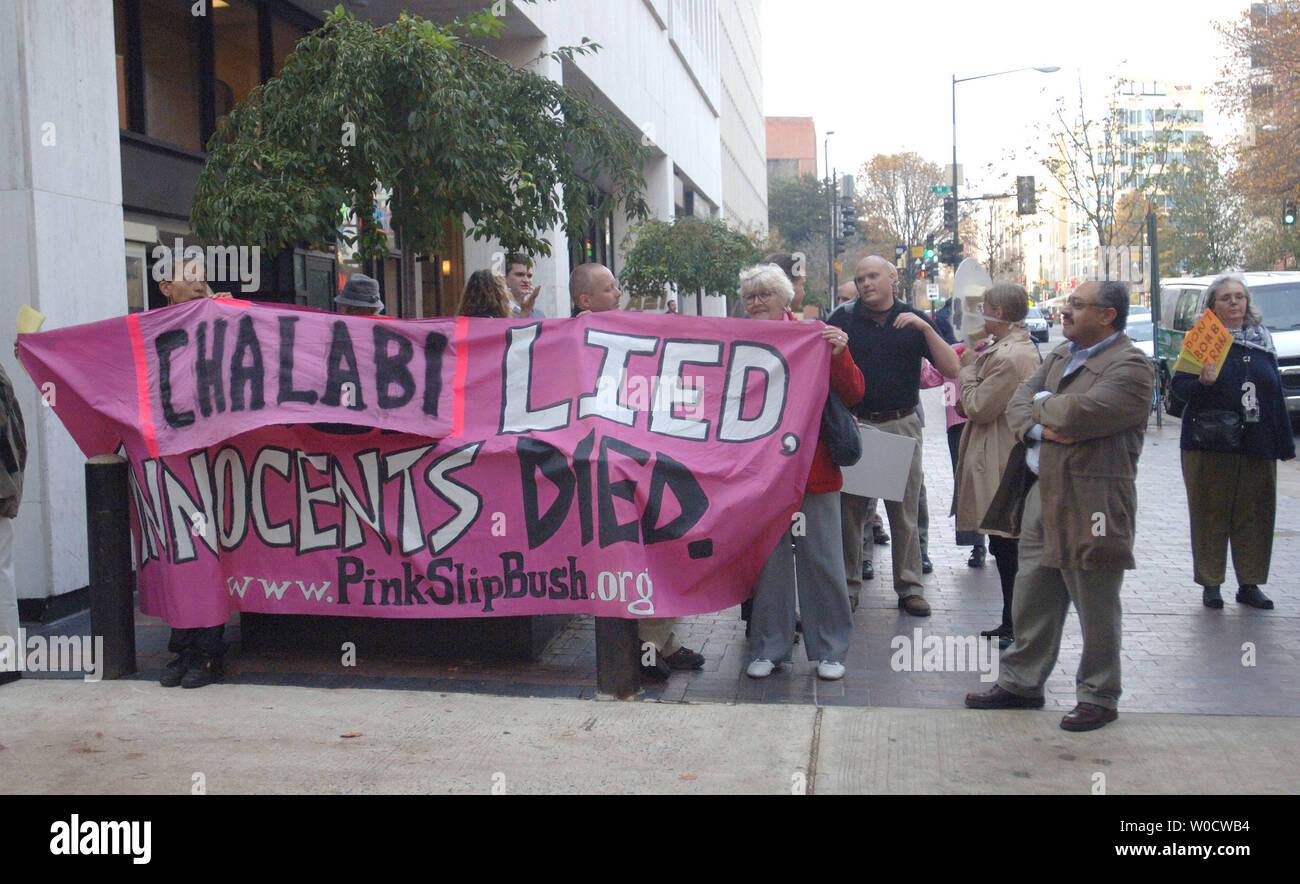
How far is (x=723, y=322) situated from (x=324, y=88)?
2.89 metres

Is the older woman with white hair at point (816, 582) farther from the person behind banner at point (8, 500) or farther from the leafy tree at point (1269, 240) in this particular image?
the leafy tree at point (1269, 240)

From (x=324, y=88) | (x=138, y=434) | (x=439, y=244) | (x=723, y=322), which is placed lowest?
(x=138, y=434)

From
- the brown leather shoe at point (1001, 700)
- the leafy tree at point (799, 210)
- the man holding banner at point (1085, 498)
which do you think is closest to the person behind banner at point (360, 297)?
the man holding banner at point (1085, 498)

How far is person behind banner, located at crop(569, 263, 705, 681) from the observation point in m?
5.96

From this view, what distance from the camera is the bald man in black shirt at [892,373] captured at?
6.85m

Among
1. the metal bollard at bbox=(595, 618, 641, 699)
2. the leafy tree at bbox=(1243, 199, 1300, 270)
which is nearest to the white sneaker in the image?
the metal bollard at bbox=(595, 618, 641, 699)

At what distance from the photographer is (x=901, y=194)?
68.4 meters

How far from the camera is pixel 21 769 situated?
472 centimetres

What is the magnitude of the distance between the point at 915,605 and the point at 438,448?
309 cm

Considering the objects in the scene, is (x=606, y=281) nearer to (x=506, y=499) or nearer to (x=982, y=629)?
(x=506, y=499)

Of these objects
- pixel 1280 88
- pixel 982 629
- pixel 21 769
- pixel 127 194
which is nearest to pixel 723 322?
pixel 982 629

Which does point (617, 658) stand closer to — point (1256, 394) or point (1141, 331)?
point (1256, 394)

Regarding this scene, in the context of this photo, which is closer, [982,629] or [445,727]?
[445,727]

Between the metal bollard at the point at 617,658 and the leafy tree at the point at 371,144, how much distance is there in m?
2.99
